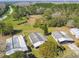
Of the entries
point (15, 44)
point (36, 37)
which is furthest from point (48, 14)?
point (15, 44)

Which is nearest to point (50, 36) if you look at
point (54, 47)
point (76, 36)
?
point (54, 47)

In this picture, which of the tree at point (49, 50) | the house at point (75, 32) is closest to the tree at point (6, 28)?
the tree at point (49, 50)

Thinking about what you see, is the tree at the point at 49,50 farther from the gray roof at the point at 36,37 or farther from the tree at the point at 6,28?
the tree at the point at 6,28

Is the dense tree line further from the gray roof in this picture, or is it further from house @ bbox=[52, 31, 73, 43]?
house @ bbox=[52, 31, 73, 43]

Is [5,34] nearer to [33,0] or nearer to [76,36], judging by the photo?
[33,0]

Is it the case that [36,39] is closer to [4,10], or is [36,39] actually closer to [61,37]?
[61,37]

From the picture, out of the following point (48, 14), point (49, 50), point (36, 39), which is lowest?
point (49, 50)
